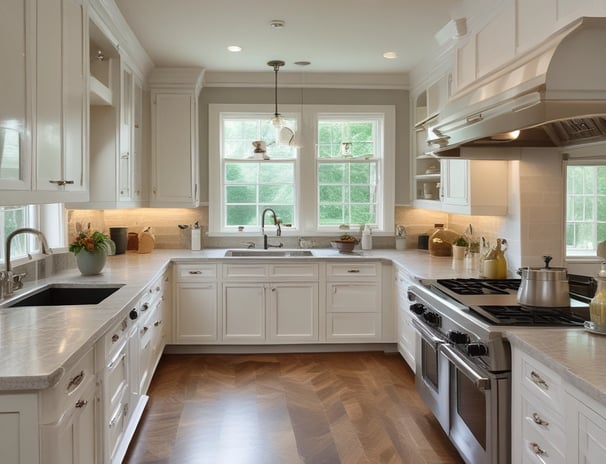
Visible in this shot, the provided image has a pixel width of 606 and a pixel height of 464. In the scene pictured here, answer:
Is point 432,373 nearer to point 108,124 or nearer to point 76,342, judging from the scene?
point 76,342

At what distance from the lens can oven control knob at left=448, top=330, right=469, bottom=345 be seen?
2.57 metres

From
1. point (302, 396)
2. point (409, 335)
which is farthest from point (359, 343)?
point (302, 396)

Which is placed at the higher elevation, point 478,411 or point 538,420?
point 538,420

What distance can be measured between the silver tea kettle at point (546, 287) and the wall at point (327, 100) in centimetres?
299

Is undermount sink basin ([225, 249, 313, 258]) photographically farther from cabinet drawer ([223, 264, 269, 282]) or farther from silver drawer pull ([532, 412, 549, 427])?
silver drawer pull ([532, 412, 549, 427])

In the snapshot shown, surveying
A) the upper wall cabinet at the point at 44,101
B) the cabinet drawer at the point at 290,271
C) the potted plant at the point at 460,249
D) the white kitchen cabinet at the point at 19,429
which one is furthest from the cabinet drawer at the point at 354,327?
the white kitchen cabinet at the point at 19,429

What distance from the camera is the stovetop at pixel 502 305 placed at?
236 cm

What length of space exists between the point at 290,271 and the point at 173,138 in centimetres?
165

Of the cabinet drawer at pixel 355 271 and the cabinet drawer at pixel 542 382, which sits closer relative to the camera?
the cabinet drawer at pixel 542 382

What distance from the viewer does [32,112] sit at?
2.23 meters

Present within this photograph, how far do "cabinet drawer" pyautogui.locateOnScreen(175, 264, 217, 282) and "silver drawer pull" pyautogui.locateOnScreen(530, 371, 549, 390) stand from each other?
321 cm

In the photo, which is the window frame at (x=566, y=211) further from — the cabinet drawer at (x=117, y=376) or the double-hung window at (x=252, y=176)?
the double-hung window at (x=252, y=176)

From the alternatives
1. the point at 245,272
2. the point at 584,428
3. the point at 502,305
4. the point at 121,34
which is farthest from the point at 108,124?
the point at 584,428

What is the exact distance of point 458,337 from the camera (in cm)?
262
